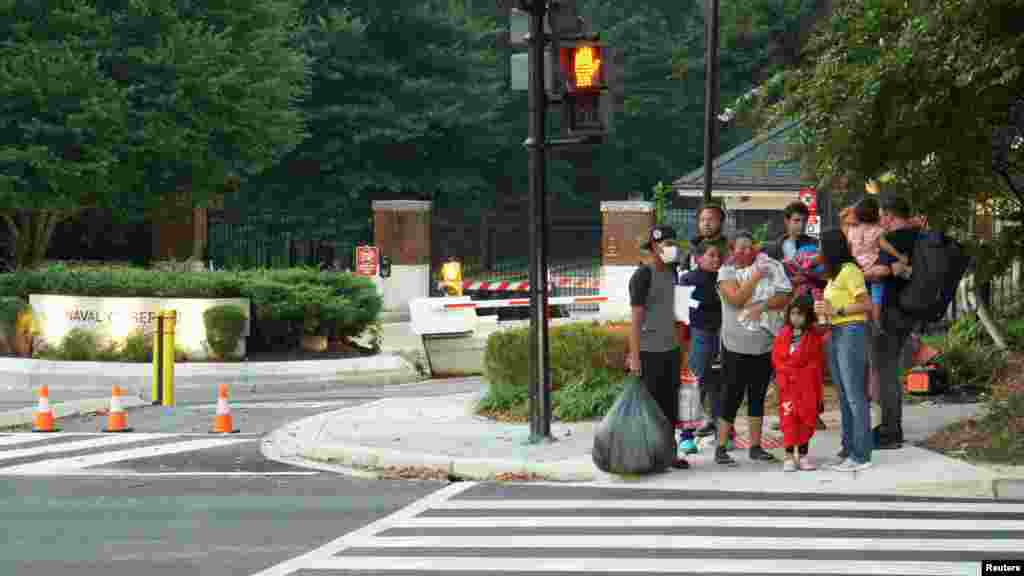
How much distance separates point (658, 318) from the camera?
488 inches

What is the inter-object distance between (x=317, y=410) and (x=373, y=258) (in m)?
17.9

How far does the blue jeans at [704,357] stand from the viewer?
1330 cm

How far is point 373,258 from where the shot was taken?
123 feet

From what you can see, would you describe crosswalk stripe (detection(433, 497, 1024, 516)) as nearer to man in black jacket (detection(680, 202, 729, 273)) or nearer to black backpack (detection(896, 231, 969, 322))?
black backpack (detection(896, 231, 969, 322))

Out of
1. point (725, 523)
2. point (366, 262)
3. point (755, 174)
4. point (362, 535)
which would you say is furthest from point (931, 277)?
point (366, 262)

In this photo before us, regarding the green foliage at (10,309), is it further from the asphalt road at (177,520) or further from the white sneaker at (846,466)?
the white sneaker at (846,466)

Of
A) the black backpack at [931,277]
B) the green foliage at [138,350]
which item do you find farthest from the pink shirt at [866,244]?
the green foliage at [138,350]

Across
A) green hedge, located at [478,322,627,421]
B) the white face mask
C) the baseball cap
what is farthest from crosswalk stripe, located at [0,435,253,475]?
the white face mask

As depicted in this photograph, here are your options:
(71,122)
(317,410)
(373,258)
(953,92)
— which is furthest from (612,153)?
(953,92)

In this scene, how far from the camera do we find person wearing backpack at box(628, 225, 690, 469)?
12297mm

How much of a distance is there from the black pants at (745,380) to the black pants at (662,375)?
1.25 feet

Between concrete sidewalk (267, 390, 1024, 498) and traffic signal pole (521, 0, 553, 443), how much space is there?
0.35 m

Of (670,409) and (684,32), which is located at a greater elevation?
(684,32)

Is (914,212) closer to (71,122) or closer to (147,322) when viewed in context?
(147,322)
